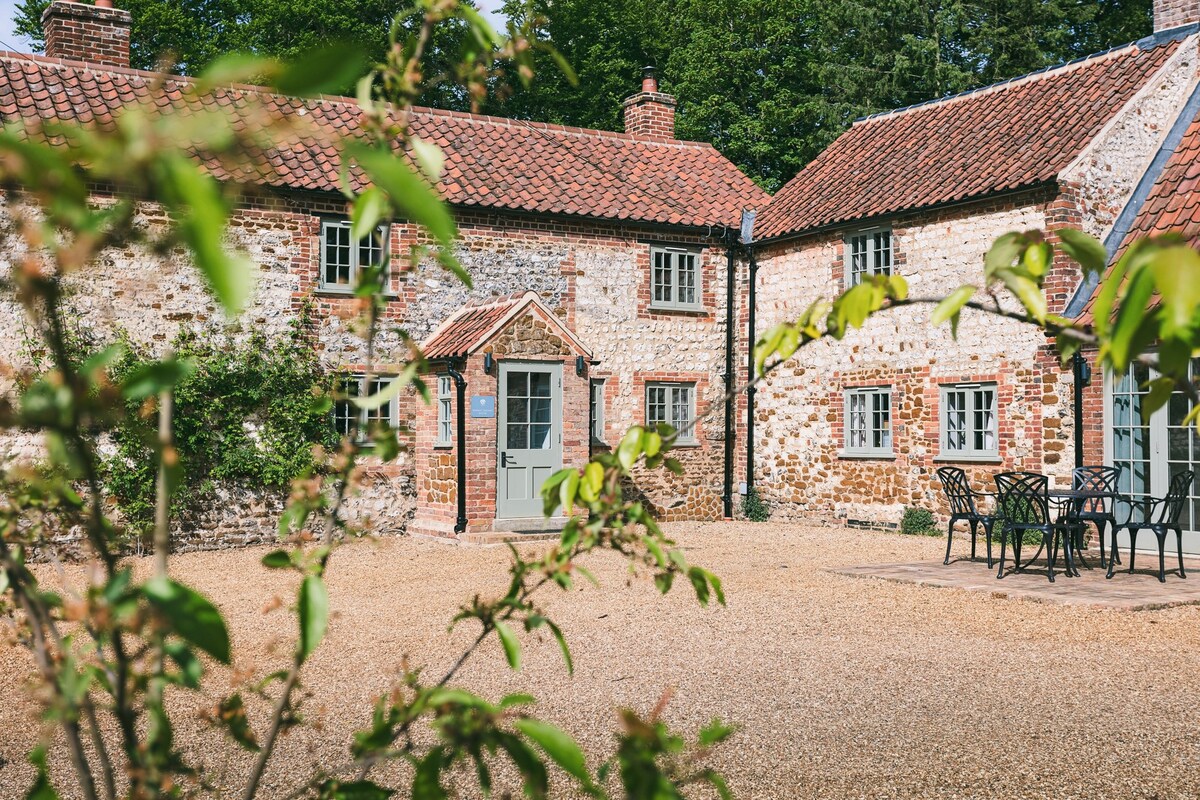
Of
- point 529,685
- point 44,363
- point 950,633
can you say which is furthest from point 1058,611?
point 44,363

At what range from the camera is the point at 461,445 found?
15695 mm

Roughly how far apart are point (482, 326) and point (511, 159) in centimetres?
381

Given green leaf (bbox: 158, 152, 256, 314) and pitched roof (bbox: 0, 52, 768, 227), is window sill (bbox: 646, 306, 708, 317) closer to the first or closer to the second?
pitched roof (bbox: 0, 52, 768, 227)

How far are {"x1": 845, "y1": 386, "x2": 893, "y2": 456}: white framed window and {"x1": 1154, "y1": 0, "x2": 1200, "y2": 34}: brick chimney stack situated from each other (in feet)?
21.1

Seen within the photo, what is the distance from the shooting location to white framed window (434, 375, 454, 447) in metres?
16.2

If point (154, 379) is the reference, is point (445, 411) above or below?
above

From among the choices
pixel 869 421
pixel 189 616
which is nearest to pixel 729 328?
pixel 869 421

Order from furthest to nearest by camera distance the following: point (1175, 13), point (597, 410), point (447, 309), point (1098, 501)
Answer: point (597, 410) → point (447, 309) → point (1175, 13) → point (1098, 501)

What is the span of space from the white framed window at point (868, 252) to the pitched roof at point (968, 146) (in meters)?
0.45

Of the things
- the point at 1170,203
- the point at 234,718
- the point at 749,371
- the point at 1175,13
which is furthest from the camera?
the point at 749,371

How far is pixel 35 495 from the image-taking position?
6.94ft

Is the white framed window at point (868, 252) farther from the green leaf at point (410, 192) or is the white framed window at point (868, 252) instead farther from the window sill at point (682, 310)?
the green leaf at point (410, 192)

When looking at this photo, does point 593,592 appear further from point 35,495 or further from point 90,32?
point 90,32

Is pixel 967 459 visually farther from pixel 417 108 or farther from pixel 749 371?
pixel 417 108
